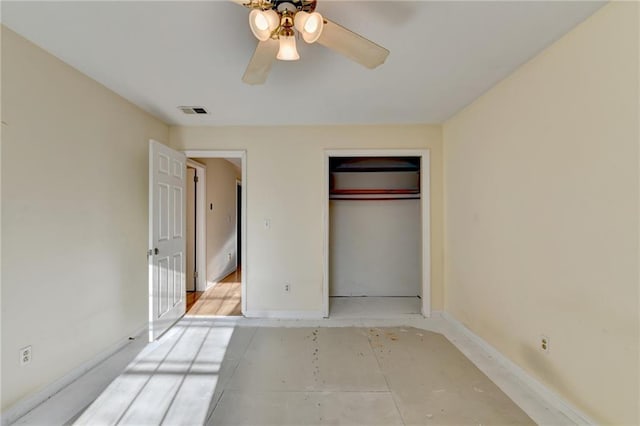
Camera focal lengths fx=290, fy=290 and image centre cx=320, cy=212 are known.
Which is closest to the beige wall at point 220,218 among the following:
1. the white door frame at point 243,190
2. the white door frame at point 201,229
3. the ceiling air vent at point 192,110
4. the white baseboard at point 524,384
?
the white door frame at point 201,229

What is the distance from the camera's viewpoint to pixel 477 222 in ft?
9.25

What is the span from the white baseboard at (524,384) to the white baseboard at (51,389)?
10.3 ft

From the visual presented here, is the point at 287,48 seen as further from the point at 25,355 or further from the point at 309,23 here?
the point at 25,355

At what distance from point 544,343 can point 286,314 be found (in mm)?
2512

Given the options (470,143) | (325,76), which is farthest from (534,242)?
(325,76)

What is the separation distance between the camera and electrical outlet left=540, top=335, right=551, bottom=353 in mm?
1952

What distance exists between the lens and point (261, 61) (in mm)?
1619

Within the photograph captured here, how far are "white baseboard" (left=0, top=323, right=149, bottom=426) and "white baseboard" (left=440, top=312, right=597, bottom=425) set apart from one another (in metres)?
3.15

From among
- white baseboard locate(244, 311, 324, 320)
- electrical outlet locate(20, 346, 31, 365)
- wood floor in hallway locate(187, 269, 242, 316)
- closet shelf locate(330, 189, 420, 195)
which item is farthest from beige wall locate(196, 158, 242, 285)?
electrical outlet locate(20, 346, 31, 365)

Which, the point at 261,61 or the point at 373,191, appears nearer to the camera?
the point at 261,61

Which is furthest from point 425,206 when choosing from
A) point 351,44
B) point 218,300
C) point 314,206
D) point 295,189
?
point 218,300

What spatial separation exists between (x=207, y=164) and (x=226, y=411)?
3.78 meters

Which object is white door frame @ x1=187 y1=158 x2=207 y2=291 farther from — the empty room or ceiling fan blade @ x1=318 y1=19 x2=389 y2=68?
ceiling fan blade @ x1=318 y1=19 x2=389 y2=68

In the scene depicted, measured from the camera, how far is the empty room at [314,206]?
156cm
